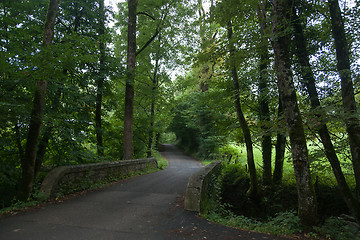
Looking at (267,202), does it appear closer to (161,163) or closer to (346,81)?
(346,81)

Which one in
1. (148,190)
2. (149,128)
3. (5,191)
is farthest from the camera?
(149,128)

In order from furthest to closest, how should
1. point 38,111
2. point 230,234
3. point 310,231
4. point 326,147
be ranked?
point 38,111
point 326,147
point 310,231
point 230,234

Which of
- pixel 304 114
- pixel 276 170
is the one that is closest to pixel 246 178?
pixel 276 170

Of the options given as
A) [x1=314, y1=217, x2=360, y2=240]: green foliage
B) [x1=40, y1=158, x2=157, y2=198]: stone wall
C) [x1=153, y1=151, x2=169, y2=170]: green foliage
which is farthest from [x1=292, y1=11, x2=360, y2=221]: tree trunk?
[x1=153, y1=151, x2=169, y2=170]: green foliage

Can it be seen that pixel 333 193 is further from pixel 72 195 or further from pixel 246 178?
pixel 72 195

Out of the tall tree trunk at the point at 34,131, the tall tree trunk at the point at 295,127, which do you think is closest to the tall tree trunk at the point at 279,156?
the tall tree trunk at the point at 295,127

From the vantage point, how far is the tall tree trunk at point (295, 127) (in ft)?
15.7

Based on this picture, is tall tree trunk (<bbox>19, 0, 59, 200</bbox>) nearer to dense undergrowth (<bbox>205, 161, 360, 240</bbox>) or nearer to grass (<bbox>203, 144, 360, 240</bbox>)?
grass (<bbox>203, 144, 360, 240</bbox>)

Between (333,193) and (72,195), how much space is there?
985cm

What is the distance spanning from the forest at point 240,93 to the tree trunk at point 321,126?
0.03 meters

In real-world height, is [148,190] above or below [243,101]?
below

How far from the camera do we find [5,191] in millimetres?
7145

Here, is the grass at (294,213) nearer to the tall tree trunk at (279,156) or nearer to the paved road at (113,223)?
the tall tree trunk at (279,156)

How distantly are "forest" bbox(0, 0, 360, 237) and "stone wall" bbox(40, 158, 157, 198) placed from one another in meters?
0.53
